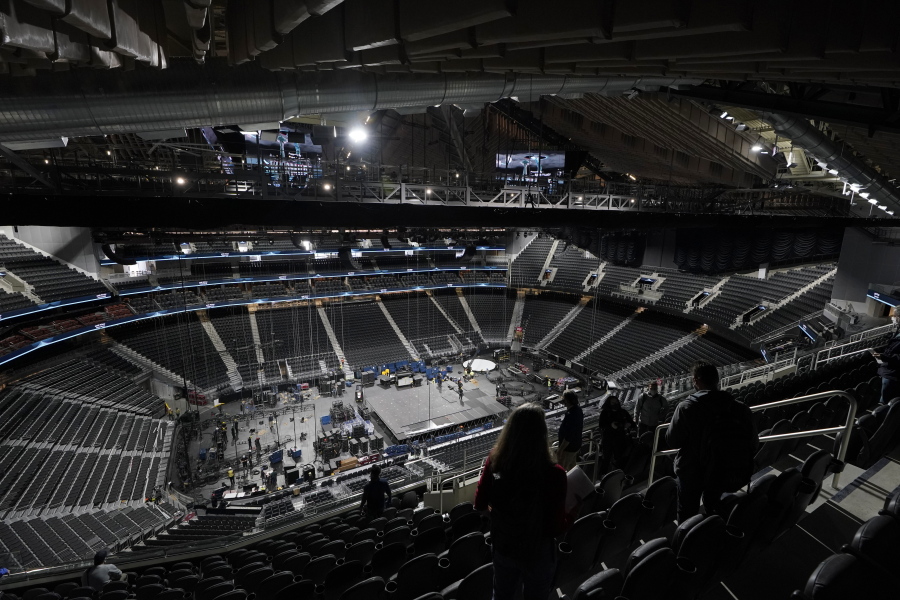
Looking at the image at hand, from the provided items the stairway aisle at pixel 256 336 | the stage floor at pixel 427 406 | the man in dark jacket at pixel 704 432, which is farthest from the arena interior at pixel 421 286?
the man in dark jacket at pixel 704 432

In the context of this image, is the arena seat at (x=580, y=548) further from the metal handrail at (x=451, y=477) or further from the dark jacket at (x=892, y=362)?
the dark jacket at (x=892, y=362)

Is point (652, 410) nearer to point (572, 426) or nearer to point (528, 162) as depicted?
point (572, 426)

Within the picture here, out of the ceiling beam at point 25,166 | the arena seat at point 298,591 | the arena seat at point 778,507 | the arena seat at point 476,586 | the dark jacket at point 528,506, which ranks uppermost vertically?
the ceiling beam at point 25,166

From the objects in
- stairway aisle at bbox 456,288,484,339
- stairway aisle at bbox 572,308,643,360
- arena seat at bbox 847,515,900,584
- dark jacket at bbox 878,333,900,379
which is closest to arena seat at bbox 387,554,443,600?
arena seat at bbox 847,515,900,584

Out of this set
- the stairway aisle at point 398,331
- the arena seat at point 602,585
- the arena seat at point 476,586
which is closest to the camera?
the arena seat at point 602,585

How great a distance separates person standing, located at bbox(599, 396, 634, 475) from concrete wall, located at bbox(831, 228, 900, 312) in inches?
516

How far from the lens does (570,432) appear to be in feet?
12.8

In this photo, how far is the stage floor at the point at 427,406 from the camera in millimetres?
16641

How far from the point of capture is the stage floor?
1664 centimetres

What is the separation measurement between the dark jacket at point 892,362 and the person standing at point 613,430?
2.84 meters

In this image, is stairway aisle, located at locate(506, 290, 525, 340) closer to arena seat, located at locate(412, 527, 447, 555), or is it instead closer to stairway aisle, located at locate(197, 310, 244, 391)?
stairway aisle, located at locate(197, 310, 244, 391)

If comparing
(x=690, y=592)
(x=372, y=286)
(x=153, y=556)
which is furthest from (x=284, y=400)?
(x=690, y=592)

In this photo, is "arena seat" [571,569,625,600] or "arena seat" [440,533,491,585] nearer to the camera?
"arena seat" [571,569,625,600]

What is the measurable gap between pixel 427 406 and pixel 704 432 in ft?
54.6
